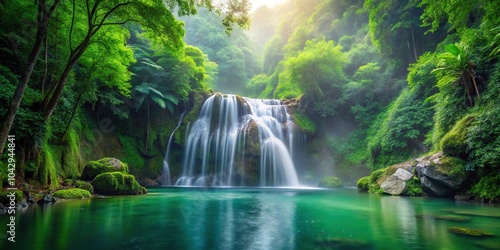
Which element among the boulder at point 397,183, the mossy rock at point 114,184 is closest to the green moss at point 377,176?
the boulder at point 397,183

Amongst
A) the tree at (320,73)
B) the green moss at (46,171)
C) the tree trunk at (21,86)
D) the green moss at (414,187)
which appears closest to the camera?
the tree trunk at (21,86)

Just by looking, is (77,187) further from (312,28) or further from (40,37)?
(312,28)

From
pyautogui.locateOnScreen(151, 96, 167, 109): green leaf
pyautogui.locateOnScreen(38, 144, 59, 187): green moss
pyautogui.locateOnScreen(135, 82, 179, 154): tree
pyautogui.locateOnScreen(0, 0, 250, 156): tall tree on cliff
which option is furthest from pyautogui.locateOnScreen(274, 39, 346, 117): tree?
pyautogui.locateOnScreen(38, 144, 59, 187): green moss

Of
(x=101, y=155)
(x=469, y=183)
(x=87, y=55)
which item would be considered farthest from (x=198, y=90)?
(x=469, y=183)

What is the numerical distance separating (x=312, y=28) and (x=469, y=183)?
27.2 m

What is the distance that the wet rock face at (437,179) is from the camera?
9461 millimetres

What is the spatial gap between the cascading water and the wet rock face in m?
10.5

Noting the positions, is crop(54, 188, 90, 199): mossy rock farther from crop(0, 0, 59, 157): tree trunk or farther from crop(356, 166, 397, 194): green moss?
crop(356, 166, 397, 194): green moss

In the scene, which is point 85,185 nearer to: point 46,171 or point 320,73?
point 46,171

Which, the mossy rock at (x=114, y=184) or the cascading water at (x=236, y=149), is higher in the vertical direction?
the cascading water at (x=236, y=149)

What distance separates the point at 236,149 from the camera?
2022cm

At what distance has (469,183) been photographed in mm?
9453

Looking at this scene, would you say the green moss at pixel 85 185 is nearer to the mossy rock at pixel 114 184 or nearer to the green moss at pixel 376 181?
the mossy rock at pixel 114 184

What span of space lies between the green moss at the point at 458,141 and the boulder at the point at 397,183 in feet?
6.50
